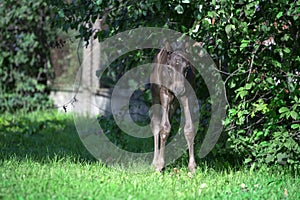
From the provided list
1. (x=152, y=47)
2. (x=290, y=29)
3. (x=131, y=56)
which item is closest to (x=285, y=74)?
(x=290, y=29)

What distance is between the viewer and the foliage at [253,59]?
17.9 feet

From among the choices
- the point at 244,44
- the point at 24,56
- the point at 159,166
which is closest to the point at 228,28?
the point at 244,44

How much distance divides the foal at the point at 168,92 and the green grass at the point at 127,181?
1.22ft

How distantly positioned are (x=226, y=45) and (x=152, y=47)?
1163mm

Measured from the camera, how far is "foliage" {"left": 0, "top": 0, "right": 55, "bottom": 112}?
38.4 feet

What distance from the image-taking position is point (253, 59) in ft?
18.5

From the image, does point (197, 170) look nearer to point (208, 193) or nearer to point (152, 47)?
point (208, 193)

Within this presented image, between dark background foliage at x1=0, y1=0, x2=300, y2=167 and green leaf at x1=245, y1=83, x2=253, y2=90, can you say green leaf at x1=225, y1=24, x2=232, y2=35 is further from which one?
green leaf at x1=245, y1=83, x2=253, y2=90

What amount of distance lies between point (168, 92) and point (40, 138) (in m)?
3.86

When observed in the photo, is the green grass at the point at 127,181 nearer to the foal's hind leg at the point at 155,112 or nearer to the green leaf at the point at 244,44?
the foal's hind leg at the point at 155,112

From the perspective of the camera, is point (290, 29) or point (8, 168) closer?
point (8, 168)

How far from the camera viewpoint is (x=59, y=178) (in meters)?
4.94

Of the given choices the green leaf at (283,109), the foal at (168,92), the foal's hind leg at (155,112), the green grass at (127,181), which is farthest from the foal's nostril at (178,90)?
the green leaf at (283,109)

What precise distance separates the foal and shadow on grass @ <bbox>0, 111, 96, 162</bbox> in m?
1.05
